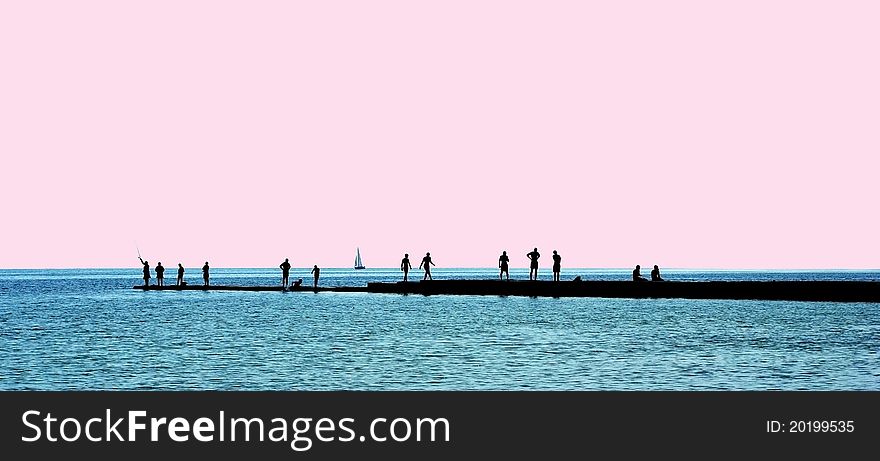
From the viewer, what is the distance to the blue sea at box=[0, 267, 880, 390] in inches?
1033

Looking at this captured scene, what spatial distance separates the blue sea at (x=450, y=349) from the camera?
86.1 feet

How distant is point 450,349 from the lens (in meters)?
34.2

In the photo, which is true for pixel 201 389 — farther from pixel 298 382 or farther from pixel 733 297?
pixel 733 297

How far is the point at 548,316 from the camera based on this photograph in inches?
1989
